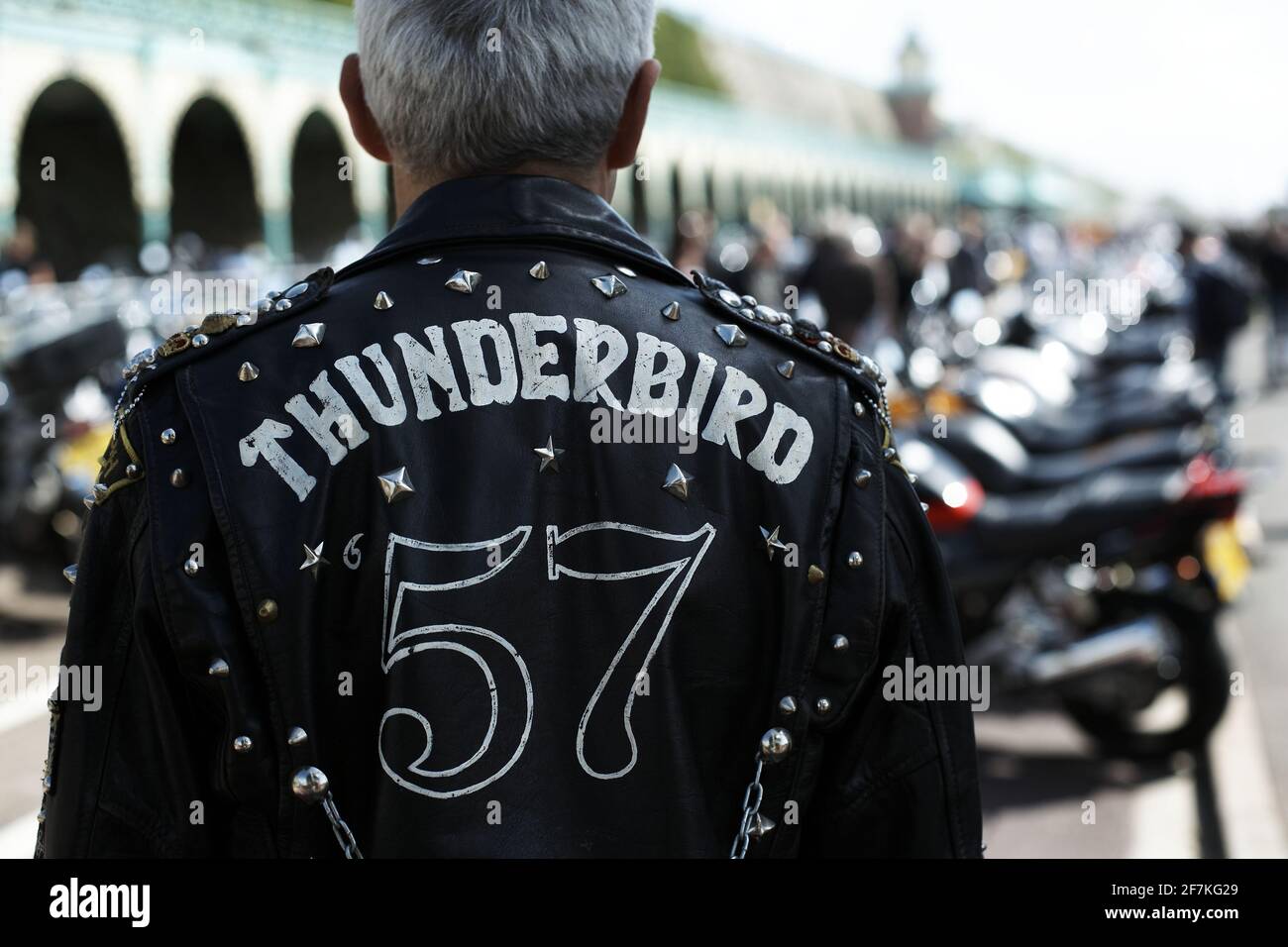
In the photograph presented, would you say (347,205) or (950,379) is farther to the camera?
(347,205)

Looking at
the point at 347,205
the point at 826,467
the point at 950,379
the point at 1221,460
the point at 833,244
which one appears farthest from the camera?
the point at 347,205

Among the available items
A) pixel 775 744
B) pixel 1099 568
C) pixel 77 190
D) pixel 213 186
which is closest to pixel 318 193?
pixel 213 186

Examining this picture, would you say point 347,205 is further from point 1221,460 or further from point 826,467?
point 826,467

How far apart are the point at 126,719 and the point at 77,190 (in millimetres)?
30592

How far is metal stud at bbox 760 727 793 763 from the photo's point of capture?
52.4 inches

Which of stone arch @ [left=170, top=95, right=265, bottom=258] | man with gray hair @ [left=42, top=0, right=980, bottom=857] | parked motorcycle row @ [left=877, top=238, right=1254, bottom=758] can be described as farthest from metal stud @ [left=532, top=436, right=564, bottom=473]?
stone arch @ [left=170, top=95, right=265, bottom=258]

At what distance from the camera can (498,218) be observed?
1.38 meters

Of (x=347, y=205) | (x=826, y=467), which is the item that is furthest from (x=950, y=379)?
(x=347, y=205)

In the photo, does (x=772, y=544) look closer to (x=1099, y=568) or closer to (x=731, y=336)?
(x=731, y=336)

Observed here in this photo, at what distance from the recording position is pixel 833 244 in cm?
1036

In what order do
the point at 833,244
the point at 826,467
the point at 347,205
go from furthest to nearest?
the point at 347,205 → the point at 833,244 → the point at 826,467

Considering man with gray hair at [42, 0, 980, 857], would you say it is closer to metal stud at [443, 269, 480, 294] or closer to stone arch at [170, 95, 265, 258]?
metal stud at [443, 269, 480, 294]

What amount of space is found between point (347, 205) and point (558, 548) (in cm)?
3699

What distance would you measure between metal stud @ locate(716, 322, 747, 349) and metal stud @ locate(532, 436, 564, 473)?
21 cm
